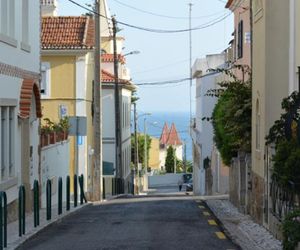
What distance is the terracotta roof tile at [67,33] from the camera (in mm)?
40000

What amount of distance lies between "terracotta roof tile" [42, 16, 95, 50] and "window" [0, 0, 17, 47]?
68.0 ft

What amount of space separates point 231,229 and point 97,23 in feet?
51.4

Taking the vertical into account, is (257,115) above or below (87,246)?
above

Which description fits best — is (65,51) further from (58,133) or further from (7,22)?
(7,22)

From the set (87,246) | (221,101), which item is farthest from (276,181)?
(221,101)

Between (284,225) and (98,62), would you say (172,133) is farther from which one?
(284,225)

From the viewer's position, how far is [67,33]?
41.4 meters

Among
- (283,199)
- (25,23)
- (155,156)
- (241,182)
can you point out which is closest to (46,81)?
(25,23)

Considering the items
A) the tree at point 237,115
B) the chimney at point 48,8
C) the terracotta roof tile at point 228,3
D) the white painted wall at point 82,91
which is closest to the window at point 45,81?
the white painted wall at point 82,91

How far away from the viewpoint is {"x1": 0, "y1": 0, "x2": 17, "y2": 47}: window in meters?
17.9

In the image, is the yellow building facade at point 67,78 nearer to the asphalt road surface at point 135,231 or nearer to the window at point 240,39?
the window at point 240,39

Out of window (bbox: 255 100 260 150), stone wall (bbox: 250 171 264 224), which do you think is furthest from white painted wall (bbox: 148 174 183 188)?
window (bbox: 255 100 260 150)

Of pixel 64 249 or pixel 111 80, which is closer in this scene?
pixel 64 249

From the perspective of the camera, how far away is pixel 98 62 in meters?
30.1
